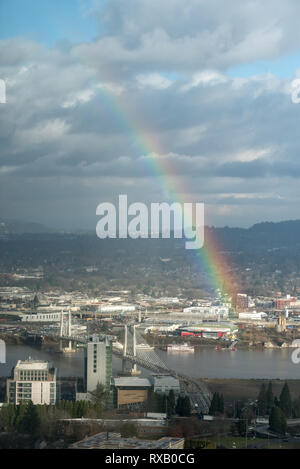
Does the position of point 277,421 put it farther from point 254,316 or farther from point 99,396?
point 254,316

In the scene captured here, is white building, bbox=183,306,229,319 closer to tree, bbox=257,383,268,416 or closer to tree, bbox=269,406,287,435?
tree, bbox=257,383,268,416

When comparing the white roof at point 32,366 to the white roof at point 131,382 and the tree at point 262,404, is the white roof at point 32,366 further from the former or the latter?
the tree at point 262,404

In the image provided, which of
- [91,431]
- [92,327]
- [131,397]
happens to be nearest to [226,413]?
[131,397]

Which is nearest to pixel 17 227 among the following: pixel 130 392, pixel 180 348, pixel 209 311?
pixel 209 311

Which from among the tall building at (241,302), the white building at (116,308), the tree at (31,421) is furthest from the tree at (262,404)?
Result: the tall building at (241,302)

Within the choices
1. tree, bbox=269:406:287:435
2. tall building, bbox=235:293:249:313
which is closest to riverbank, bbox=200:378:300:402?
tree, bbox=269:406:287:435

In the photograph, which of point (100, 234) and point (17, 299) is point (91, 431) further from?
point (100, 234)
